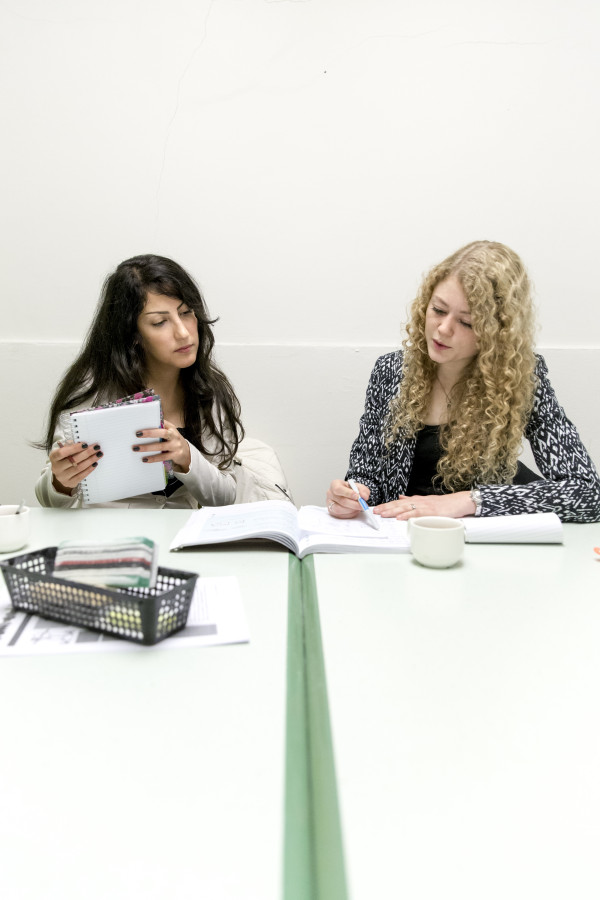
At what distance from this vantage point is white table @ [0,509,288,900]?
0.41 m

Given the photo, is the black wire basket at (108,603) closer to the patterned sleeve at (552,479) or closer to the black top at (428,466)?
the patterned sleeve at (552,479)

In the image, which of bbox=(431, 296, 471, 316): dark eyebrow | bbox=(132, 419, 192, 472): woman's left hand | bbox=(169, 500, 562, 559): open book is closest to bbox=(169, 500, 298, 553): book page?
bbox=(169, 500, 562, 559): open book

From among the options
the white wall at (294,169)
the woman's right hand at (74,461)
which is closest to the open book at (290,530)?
the woman's right hand at (74,461)

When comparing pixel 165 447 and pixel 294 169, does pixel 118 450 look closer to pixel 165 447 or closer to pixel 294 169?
pixel 165 447

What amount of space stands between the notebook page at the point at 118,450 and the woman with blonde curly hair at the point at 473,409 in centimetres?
38

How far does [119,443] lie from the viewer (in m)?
1.31

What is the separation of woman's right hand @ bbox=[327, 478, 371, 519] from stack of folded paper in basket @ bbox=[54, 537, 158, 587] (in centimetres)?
58

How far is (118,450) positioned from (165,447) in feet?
0.30

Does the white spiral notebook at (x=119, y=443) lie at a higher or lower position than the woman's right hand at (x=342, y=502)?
higher

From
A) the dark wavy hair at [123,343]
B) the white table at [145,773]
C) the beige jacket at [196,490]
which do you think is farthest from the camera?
the dark wavy hair at [123,343]

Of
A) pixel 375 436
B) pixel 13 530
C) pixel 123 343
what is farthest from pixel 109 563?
pixel 375 436

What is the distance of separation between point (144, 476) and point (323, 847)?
3.21 feet

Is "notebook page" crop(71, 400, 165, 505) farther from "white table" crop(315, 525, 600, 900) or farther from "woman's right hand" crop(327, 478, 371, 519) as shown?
"white table" crop(315, 525, 600, 900)

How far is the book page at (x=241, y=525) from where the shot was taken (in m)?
1.10
